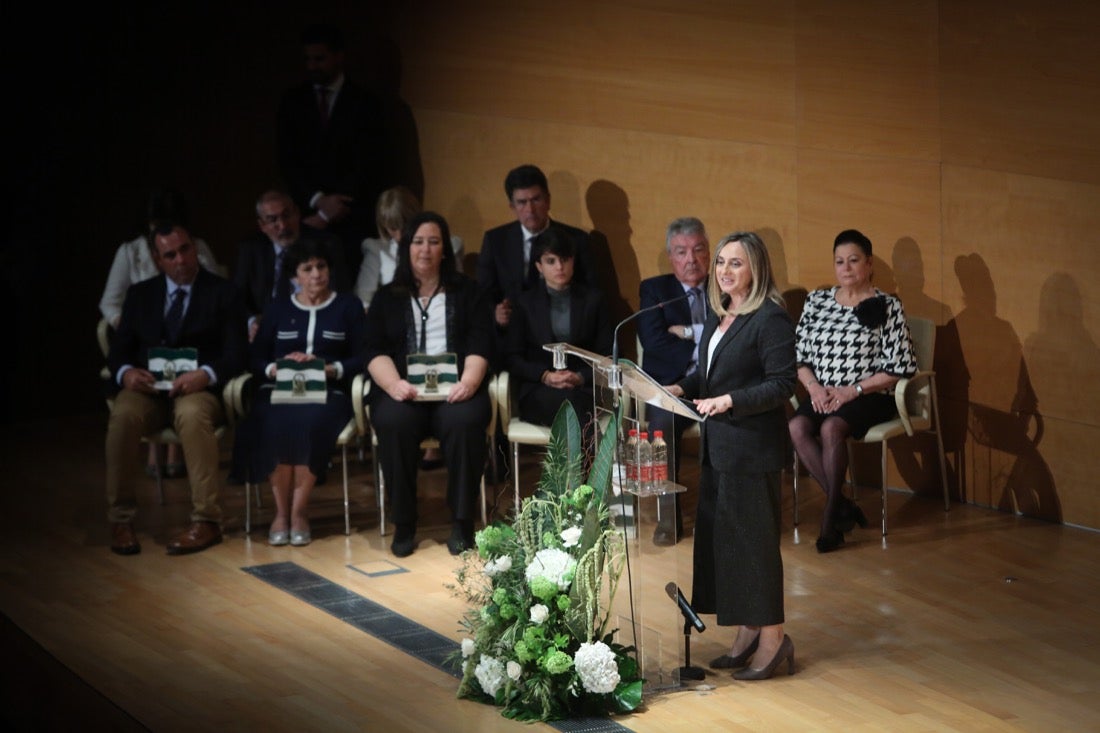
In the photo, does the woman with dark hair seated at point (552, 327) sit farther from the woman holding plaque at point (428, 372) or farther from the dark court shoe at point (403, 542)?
the dark court shoe at point (403, 542)

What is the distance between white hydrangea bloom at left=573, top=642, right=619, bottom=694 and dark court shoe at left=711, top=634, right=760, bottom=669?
625mm

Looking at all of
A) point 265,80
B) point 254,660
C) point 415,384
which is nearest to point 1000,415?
point 415,384

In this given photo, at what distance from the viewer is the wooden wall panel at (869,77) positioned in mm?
7039

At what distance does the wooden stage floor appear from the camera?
186 inches

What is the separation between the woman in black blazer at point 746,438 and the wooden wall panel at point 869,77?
252 centimetres

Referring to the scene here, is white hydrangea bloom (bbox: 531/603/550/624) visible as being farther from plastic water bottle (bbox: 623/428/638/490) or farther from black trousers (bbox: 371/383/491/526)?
black trousers (bbox: 371/383/491/526)

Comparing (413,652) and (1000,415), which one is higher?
(1000,415)

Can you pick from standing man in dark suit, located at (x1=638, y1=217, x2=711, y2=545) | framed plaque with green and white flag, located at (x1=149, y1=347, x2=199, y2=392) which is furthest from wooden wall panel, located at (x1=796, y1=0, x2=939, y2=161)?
framed plaque with green and white flag, located at (x1=149, y1=347, x2=199, y2=392)

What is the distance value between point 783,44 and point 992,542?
2.53m

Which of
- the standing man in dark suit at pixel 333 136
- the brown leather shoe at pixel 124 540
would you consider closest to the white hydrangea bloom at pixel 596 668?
the brown leather shoe at pixel 124 540

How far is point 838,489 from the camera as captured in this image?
664cm

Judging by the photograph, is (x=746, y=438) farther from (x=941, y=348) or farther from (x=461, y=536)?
(x=941, y=348)

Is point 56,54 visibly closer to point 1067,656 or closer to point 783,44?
point 783,44

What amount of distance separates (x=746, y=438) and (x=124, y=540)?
3.11 m
